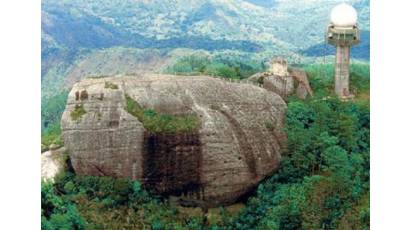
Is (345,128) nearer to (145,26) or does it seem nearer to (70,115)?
(70,115)

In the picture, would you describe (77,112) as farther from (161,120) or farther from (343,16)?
(343,16)

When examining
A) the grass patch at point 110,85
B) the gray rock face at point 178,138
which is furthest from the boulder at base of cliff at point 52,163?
the grass patch at point 110,85

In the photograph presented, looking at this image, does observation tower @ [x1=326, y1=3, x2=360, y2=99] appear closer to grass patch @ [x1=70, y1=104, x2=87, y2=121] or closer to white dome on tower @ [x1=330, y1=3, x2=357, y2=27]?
white dome on tower @ [x1=330, y1=3, x2=357, y2=27]

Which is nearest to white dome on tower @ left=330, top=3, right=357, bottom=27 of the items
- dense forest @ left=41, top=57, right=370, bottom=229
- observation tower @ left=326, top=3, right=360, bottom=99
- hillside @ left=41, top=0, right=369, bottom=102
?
observation tower @ left=326, top=3, right=360, bottom=99

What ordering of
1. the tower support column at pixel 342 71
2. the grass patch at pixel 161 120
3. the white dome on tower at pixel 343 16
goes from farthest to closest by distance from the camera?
the tower support column at pixel 342 71 → the white dome on tower at pixel 343 16 → the grass patch at pixel 161 120

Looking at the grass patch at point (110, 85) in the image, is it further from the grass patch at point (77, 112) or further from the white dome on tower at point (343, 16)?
the white dome on tower at point (343, 16)

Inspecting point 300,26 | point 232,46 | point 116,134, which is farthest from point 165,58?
point 116,134

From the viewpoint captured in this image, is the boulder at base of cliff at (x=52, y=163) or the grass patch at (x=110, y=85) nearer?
the boulder at base of cliff at (x=52, y=163)
